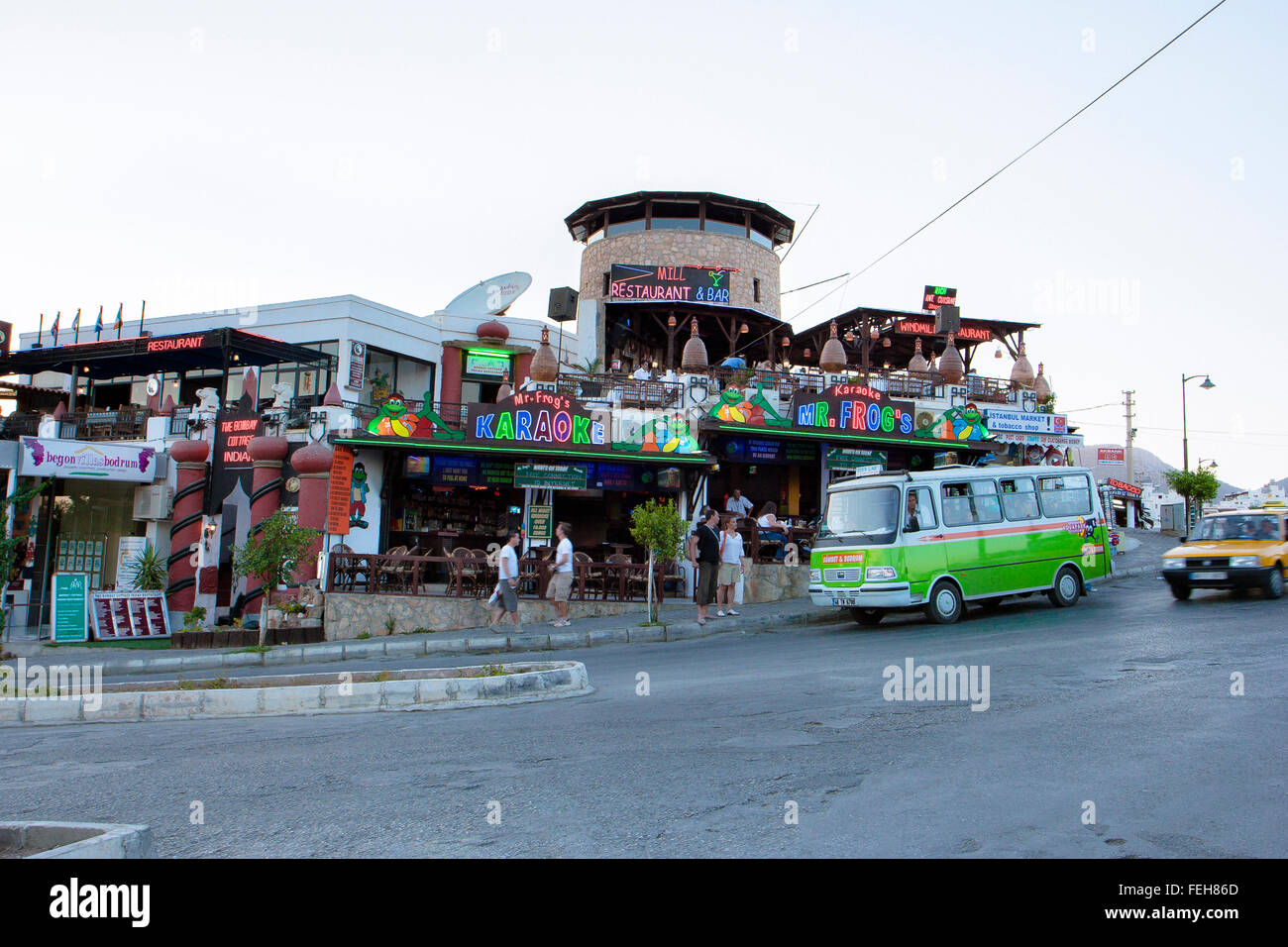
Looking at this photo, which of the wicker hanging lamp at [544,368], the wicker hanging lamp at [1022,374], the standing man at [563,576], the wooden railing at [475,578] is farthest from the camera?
the wicker hanging lamp at [1022,374]

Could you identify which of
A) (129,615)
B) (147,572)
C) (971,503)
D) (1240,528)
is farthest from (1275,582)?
(147,572)

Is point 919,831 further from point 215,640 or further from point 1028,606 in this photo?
point 215,640

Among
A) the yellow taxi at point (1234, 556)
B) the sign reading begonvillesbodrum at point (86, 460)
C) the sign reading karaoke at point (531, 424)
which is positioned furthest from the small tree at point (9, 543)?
the yellow taxi at point (1234, 556)

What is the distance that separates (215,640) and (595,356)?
59.1ft

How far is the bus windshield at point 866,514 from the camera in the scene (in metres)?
15.1

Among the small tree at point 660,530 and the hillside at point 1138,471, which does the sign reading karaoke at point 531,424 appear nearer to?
the small tree at point 660,530

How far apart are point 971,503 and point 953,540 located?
0.80 m

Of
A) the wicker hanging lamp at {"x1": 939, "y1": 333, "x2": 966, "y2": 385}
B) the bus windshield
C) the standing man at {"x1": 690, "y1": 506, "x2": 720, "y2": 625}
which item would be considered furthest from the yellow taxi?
the wicker hanging lamp at {"x1": 939, "y1": 333, "x2": 966, "y2": 385}

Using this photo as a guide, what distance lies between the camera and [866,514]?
1555 cm

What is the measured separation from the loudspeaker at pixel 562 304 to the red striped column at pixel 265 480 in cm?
1380

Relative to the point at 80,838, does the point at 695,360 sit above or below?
above

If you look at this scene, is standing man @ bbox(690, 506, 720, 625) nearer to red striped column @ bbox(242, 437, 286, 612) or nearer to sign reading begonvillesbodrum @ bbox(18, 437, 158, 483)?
red striped column @ bbox(242, 437, 286, 612)

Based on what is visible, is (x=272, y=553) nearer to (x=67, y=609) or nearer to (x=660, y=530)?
(x=67, y=609)
